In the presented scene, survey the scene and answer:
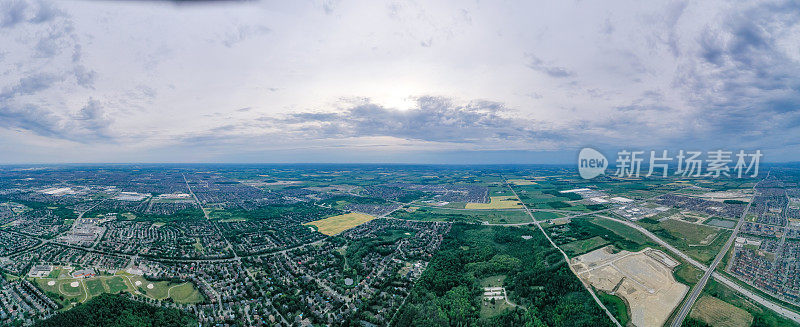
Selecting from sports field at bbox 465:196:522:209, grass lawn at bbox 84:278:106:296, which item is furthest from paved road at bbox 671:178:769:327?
grass lawn at bbox 84:278:106:296

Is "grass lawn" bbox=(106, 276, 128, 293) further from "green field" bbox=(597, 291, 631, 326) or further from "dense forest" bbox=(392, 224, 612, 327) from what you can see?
"green field" bbox=(597, 291, 631, 326)

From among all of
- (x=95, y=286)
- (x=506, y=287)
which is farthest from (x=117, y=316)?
(x=506, y=287)

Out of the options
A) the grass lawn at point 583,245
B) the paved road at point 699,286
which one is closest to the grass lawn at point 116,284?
the paved road at point 699,286

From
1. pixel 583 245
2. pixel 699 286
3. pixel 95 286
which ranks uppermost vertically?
pixel 583 245

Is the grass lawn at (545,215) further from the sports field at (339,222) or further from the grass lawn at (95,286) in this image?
the grass lawn at (95,286)

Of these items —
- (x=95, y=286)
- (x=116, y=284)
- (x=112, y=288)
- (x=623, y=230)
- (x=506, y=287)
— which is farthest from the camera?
(x=623, y=230)

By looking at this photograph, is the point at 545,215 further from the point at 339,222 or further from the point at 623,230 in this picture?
the point at 339,222
